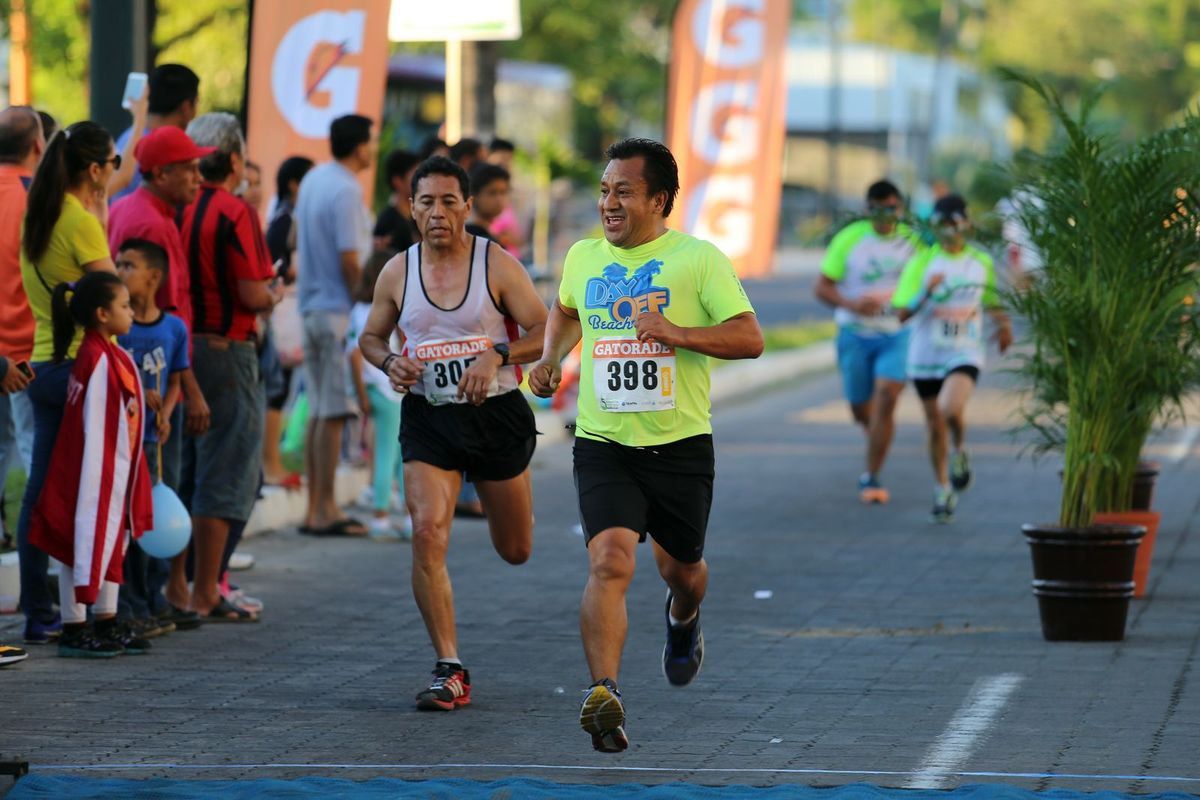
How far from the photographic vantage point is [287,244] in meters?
12.5

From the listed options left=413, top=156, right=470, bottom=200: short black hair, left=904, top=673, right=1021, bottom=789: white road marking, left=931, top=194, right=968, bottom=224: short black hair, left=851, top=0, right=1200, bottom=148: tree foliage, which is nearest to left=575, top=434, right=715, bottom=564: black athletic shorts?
left=904, top=673, right=1021, bottom=789: white road marking

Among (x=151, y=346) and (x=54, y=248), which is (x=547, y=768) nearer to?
(x=151, y=346)

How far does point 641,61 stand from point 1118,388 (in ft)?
137

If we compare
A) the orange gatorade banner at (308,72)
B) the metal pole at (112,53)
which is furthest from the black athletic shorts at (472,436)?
the orange gatorade banner at (308,72)

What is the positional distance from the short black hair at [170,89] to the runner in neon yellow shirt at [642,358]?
328 centimetres

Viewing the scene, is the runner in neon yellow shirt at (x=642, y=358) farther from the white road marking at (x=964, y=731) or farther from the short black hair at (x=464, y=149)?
the short black hair at (x=464, y=149)

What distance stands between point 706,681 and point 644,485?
4.90 feet

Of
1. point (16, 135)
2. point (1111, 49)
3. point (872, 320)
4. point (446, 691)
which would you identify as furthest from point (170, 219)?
point (1111, 49)

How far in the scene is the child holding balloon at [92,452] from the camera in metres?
8.59

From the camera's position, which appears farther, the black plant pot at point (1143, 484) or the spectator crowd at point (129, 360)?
the black plant pot at point (1143, 484)

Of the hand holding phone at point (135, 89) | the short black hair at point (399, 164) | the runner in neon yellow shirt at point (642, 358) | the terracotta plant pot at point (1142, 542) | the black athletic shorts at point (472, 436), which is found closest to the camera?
the runner in neon yellow shirt at point (642, 358)

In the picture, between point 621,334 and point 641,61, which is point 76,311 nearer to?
point 621,334

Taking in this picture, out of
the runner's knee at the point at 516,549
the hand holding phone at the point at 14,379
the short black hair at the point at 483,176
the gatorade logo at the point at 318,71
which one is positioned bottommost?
the runner's knee at the point at 516,549

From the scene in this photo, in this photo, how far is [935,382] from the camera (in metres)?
14.0
